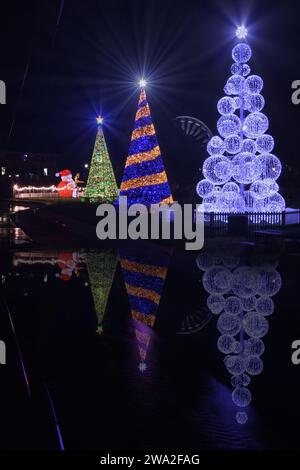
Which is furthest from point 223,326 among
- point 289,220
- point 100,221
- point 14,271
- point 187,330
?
point 100,221

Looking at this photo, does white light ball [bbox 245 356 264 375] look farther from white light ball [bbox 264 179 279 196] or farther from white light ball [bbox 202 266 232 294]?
white light ball [bbox 264 179 279 196]

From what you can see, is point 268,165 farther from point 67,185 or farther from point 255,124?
point 67,185

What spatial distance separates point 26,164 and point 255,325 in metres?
120

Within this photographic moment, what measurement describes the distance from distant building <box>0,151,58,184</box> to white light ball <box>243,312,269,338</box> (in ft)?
370

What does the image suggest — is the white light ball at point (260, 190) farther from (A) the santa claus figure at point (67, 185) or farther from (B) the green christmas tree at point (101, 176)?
(A) the santa claus figure at point (67, 185)

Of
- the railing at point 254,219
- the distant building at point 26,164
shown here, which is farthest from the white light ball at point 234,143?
the distant building at point 26,164

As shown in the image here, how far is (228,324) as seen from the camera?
8.22m

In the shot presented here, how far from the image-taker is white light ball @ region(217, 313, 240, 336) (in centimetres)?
782

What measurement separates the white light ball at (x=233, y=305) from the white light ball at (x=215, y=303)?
83mm

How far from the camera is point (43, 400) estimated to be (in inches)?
211

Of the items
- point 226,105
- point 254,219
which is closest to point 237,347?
point 254,219

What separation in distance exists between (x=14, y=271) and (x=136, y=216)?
38.4 feet

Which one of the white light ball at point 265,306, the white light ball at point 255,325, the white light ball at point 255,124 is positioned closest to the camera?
the white light ball at point 255,325

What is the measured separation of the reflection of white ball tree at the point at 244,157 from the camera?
22.3m
